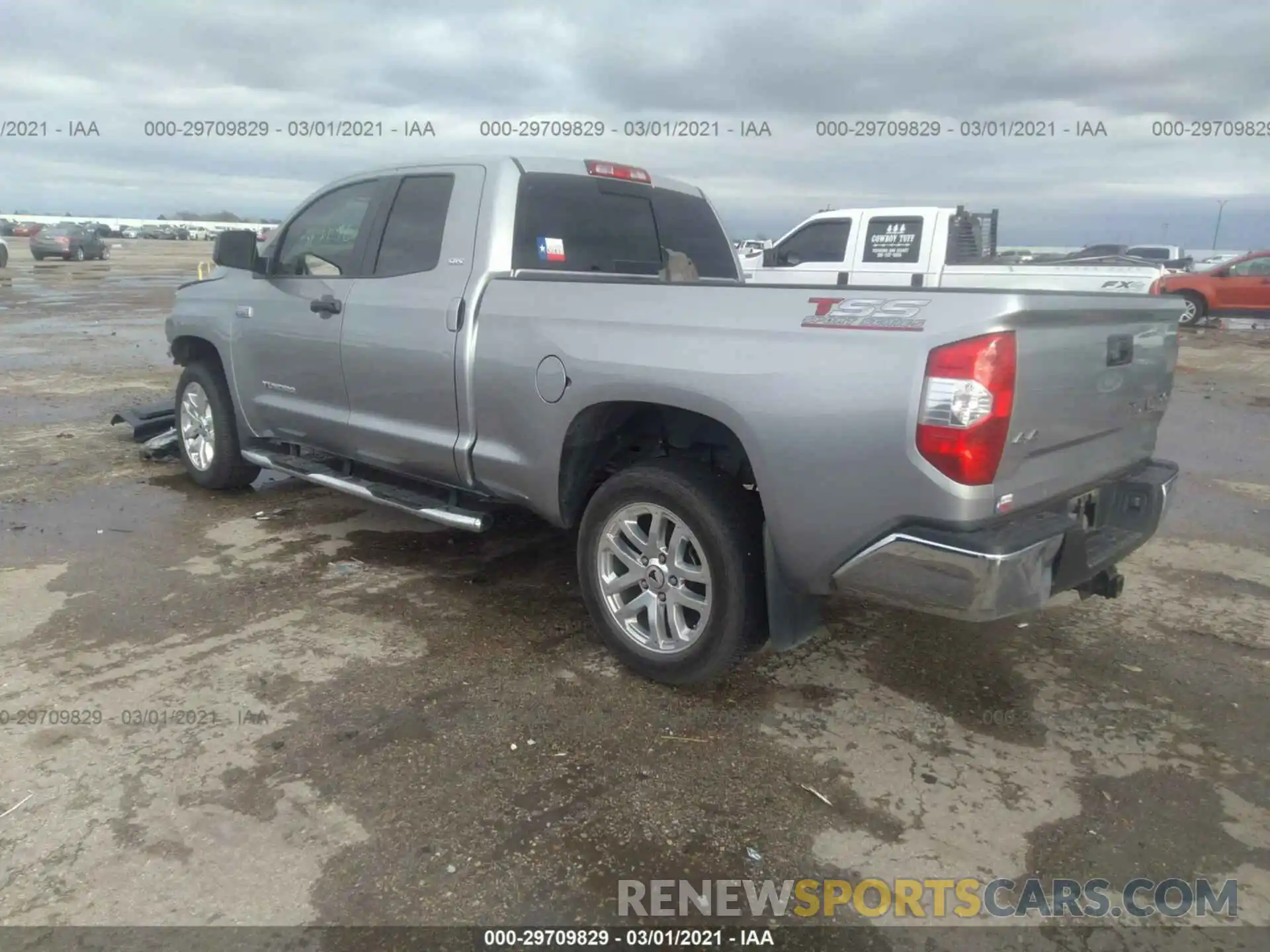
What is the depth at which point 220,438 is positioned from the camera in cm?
580

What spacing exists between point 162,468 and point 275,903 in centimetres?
505

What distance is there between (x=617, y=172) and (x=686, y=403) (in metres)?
1.89

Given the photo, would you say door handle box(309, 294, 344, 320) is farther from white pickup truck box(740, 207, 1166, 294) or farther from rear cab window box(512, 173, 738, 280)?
white pickup truck box(740, 207, 1166, 294)

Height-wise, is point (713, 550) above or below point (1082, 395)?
below

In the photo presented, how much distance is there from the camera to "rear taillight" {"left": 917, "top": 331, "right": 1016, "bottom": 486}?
261cm

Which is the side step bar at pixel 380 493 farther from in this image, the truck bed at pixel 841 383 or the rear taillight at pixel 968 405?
the rear taillight at pixel 968 405

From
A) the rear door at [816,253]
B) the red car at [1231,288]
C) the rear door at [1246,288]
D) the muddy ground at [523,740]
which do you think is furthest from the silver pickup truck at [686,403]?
the rear door at [1246,288]

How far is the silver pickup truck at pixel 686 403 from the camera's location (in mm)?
2732

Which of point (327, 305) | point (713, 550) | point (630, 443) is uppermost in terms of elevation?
point (327, 305)

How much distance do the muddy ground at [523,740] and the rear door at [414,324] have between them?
0.76 metres

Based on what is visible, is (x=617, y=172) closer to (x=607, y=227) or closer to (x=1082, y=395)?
(x=607, y=227)

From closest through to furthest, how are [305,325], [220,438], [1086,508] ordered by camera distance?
1. [1086,508]
2. [305,325]
3. [220,438]

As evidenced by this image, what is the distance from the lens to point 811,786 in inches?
117

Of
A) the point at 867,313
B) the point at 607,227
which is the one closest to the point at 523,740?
the point at 867,313
